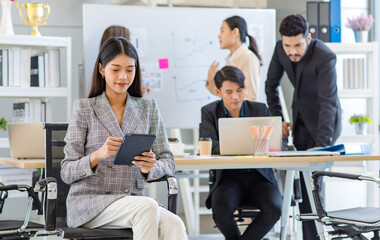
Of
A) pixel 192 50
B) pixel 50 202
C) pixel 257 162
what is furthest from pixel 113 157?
pixel 192 50

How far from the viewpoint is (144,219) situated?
2330 mm

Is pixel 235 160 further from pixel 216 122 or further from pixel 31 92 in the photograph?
pixel 31 92

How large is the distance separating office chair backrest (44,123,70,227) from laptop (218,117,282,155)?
0.85m

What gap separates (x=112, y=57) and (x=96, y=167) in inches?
18.2

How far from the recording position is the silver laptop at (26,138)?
9.79 feet

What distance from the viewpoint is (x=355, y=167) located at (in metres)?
4.98

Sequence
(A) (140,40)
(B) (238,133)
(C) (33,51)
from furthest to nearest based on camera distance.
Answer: (A) (140,40) → (C) (33,51) → (B) (238,133)

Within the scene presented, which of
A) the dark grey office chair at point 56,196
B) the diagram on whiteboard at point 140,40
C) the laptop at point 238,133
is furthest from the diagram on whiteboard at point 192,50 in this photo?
the dark grey office chair at point 56,196

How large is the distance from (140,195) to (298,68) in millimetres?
1612

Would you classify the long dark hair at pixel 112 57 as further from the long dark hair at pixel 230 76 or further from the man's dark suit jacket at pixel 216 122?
the long dark hair at pixel 230 76

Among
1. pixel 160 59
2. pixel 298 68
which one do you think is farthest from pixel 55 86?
pixel 298 68

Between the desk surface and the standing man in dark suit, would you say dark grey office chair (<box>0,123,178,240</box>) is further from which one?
the standing man in dark suit

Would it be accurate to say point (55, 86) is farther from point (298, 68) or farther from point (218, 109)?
point (298, 68)

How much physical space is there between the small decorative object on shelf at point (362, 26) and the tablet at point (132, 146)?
141 inches
